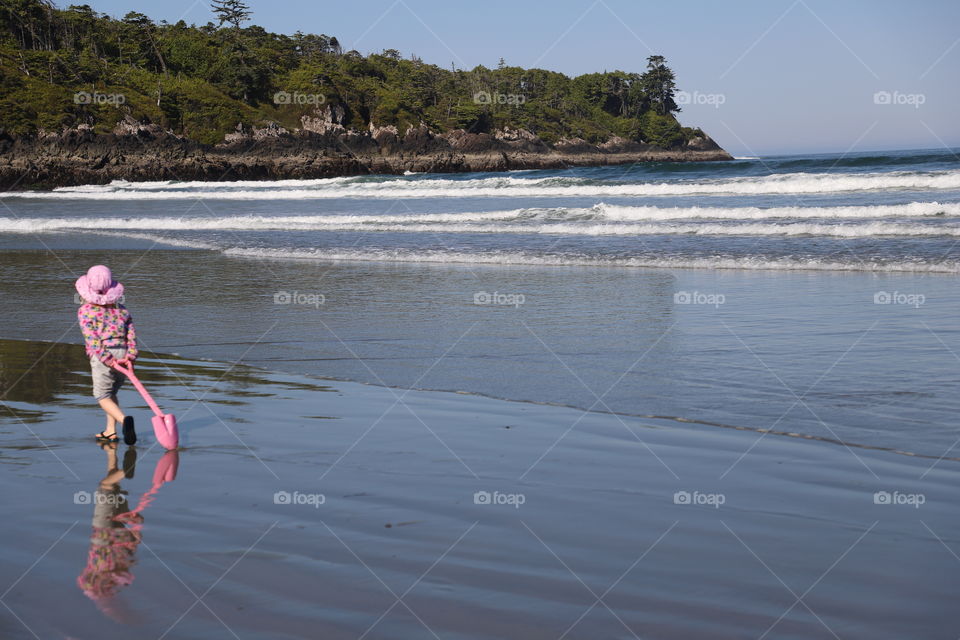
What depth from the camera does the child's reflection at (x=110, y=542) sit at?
10.5 feet

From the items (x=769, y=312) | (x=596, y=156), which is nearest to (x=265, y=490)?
(x=769, y=312)

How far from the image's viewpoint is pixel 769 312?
9688 mm

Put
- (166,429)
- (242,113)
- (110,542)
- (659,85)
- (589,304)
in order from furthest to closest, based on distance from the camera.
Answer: (659,85)
(242,113)
(589,304)
(166,429)
(110,542)

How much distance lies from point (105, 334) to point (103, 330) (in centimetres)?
3

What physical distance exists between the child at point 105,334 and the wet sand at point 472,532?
277 millimetres

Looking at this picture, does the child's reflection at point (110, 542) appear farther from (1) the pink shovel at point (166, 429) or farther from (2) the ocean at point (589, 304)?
(2) the ocean at point (589, 304)

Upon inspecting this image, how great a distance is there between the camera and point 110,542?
12.0 ft

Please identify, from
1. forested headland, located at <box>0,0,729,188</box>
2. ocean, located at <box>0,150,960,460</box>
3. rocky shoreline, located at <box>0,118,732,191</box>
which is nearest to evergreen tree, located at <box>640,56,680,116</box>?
forested headland, located at <box>0,0,729,188</box>

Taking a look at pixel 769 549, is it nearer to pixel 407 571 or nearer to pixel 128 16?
pixel 407 571

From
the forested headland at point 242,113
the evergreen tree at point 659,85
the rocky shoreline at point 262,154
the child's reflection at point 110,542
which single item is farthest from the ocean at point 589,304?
the evergreen tree at point 659,85

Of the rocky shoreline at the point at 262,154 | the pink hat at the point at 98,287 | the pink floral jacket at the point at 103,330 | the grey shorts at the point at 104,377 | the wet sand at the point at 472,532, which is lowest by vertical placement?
the wet sand at the point at 472,532

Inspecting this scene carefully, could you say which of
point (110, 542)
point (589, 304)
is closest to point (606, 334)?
point (589, 304)

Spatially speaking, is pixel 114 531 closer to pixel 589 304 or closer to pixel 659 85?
pixel 589 304

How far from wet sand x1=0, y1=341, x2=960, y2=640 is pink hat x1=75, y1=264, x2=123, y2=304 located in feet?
2.87
